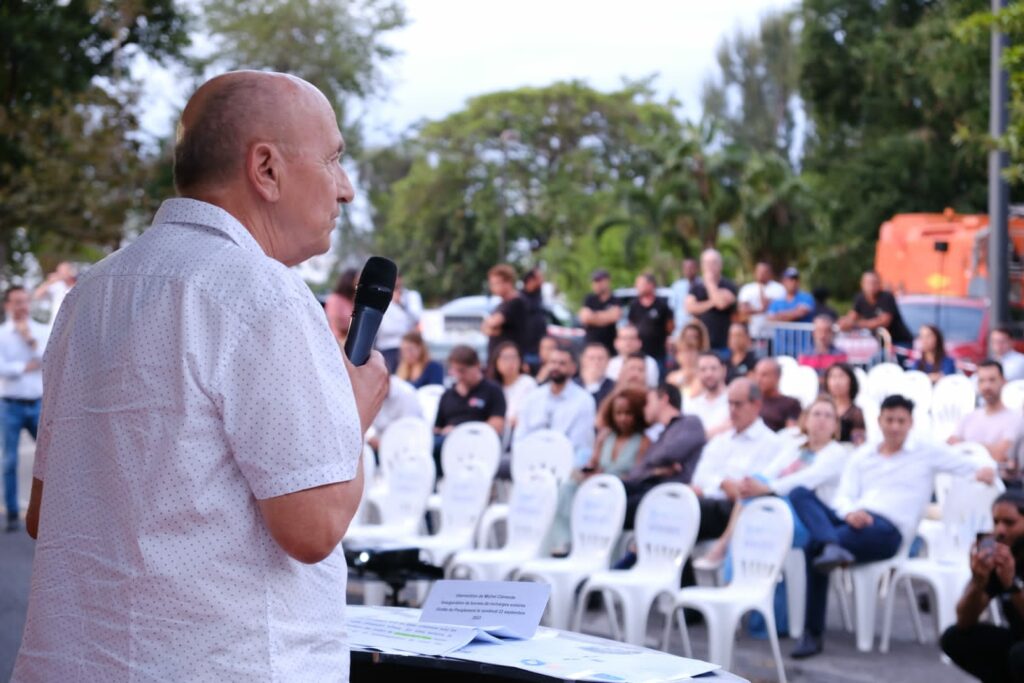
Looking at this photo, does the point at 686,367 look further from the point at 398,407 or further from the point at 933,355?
the point at 933,355

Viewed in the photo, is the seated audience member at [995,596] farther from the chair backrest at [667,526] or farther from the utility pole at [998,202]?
the utility pole at [998,202]

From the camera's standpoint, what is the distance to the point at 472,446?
1055cm

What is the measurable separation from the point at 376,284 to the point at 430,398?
33.7 feet

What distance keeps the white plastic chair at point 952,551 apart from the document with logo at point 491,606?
542cm

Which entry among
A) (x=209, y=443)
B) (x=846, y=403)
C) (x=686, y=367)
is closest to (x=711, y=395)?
(x=846, y=403)

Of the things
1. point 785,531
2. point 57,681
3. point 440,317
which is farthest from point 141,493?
point 440,317

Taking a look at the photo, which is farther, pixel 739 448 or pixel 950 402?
pixel 950 402

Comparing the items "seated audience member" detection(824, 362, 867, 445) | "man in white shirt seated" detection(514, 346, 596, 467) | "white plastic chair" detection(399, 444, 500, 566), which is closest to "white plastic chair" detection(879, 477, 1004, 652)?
"seated audience member" detection(824, 362, 867, 445)

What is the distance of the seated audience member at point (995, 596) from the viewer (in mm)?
5406

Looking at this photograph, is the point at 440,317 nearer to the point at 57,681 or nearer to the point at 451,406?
the point at 451,406

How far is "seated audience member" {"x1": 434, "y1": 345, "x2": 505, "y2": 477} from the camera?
11.1 m

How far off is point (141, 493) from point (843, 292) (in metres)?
33.5

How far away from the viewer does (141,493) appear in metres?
A: 2.01

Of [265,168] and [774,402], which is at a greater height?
[265,168]
